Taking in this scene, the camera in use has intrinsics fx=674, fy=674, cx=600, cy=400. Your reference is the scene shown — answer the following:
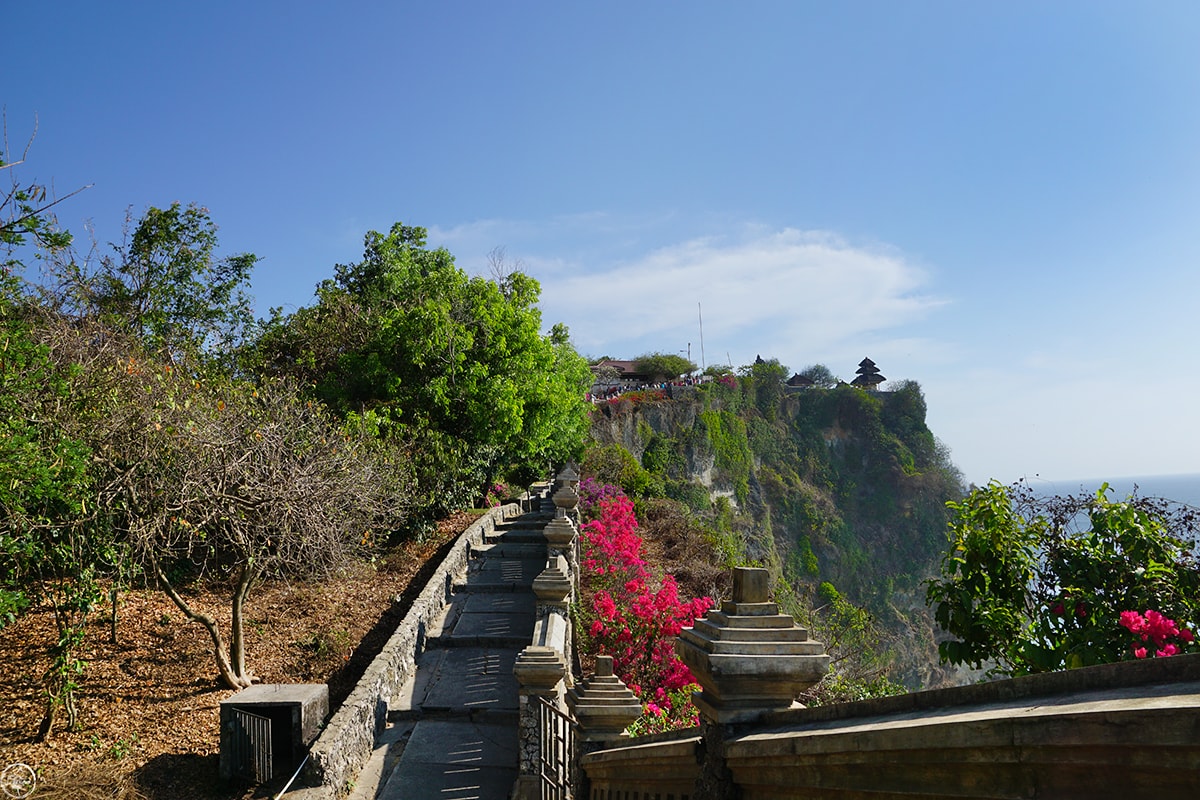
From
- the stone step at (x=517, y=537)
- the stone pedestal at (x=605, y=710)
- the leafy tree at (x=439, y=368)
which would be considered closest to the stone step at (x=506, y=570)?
the stone step at (x=517, y=537)

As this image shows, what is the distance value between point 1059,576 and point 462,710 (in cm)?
656

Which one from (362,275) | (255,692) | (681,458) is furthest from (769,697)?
(681,458)

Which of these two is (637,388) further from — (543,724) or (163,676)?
(543,724)

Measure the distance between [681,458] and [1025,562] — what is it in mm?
35799

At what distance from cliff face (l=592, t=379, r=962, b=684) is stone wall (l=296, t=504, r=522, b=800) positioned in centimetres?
2766

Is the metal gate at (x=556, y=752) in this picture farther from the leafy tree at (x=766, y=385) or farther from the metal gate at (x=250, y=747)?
the leafy tree at (x=766, y=385)

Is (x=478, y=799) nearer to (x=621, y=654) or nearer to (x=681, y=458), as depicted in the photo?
(x=621, y=654)

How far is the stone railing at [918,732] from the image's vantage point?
140cm

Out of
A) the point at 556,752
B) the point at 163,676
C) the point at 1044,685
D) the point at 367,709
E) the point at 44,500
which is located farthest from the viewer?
the point at 163,676

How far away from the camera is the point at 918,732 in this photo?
185cm

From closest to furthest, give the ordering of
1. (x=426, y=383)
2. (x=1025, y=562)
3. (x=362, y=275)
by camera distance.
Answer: (x=1025, y=562)
(x=426, y=383)
(x=362, y=275)

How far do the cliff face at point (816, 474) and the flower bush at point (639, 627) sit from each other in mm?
22289

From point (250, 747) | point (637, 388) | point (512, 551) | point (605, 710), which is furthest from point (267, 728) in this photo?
point (637, 388)

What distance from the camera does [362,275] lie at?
81.6 feet
